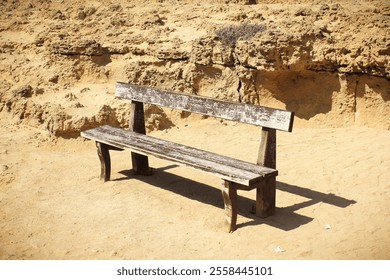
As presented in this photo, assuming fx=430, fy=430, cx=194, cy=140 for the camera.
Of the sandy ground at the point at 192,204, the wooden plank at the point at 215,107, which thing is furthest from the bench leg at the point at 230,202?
the wooden plank at the point at 215,107

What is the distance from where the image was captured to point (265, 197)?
4.93 meters

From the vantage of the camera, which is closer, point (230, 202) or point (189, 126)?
point (230, 202)

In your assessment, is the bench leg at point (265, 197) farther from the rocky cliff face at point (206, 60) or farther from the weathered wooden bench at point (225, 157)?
the rocky cliff face at point (206, 60)

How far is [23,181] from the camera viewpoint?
6188 mm

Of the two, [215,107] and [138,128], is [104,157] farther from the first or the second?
[215,107]

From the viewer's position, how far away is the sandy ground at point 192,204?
4340 mm

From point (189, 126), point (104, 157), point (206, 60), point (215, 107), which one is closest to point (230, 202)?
point (215, 107)

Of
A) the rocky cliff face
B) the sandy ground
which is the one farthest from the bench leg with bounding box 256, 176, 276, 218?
the rocky cliff face

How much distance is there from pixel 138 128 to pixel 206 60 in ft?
8.86

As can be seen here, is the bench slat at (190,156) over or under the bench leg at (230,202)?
over

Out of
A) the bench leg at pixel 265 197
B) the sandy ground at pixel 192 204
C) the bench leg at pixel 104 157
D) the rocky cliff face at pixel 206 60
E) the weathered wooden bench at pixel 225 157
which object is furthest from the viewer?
the rocky cliff face at pixel 206 60

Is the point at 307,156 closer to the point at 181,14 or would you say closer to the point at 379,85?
the point at 379,85

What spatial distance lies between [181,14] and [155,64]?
1901mm

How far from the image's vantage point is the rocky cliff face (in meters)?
7.52
